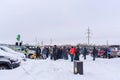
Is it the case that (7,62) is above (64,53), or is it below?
below

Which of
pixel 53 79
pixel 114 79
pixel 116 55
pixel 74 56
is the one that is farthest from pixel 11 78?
pixel 116 55

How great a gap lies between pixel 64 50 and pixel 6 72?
24476 mm

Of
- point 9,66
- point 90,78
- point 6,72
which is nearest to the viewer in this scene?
point 6,72

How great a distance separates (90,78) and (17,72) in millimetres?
3780

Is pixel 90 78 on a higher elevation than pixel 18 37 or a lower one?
lower

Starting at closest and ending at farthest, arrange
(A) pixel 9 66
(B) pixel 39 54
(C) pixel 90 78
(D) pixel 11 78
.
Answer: (D) pixel 11 78 < (C) pixel 90 78 < (A) pixel 9 66 < (B) pixel 39 54

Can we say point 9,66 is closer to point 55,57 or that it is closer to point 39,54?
point 55,57

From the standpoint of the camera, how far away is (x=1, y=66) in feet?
55.8

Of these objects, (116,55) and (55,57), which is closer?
(55,57)

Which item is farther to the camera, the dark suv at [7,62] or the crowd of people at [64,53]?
the crowd of people at [64,53]

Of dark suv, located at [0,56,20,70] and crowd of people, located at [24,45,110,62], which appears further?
crowd of people, located at [24,45,110,62]

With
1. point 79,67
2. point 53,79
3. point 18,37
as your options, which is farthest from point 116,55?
point 53,79

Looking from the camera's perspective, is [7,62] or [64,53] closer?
[7,62]

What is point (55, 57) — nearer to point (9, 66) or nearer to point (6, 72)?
point (9, 66)
